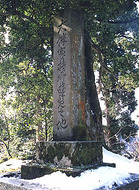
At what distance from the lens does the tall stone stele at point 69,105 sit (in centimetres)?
315

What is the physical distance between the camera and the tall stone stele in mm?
3152

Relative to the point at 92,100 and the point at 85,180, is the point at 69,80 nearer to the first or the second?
the point at 85,180

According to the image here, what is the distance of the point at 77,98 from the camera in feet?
11.6

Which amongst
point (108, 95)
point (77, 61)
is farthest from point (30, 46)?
point (108, 95)

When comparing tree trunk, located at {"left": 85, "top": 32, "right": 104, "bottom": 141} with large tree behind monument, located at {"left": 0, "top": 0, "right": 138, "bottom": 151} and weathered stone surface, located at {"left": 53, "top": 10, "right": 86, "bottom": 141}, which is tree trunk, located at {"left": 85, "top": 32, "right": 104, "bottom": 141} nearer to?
large tree behind monument, located at {"left": 0, "top": 0, "right": 138, "bottom": 151}

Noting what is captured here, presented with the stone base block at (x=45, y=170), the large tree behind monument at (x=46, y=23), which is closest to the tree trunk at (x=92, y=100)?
the large tree behind monument at (x=46, y=23)

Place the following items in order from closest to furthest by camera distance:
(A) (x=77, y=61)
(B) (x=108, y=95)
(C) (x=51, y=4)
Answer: (A) (x=77, y=61) < (C) (x=51, y=4) < (B) (x=108, y=95)

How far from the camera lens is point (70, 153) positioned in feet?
10.1

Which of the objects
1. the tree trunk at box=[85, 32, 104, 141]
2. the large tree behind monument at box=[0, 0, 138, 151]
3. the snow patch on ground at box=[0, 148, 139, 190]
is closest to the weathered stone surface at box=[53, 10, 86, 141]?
the snow patch on ground at box=[0, 148, 139, 190]

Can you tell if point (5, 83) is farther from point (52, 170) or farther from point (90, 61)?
point (52, 170)

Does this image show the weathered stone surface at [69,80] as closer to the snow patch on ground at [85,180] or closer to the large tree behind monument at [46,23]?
the snow patch on ground at [85,180]

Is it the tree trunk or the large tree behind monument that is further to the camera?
the tree trunk

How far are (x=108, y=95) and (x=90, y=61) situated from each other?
7.33m

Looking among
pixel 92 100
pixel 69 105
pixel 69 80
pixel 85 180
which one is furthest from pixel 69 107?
pixel 92 100
